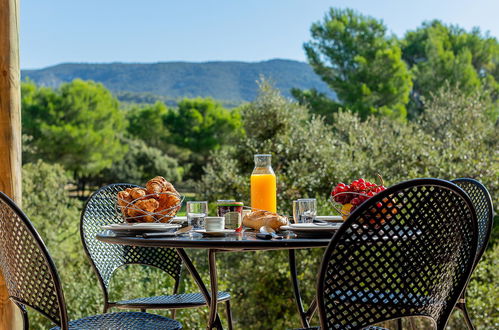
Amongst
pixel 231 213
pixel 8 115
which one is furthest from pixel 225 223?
pixel 8 115

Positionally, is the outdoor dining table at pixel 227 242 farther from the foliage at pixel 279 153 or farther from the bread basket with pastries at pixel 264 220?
the foliage at pixel 279 153

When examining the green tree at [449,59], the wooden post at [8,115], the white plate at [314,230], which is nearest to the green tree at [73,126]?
the green tree at [449,59]

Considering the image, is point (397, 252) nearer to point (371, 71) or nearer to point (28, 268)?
point (28, 268)

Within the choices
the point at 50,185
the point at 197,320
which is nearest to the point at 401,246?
the point at 197,320

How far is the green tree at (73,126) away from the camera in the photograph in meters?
25.5

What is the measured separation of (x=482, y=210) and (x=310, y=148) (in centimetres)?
526

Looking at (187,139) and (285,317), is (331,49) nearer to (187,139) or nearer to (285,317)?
(187,139)

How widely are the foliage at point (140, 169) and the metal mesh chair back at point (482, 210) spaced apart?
24335 mm

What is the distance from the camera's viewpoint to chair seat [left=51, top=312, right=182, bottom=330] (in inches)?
75.8

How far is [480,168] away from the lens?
6082mm

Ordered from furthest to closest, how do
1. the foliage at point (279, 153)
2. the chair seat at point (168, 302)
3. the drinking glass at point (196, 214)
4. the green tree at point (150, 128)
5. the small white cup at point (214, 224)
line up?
the green tree at point (150, 128) < the foliage at point (279, 153) < the chair seat at point (168, 302) < the drinking glass at point (196, 214) < the small white cup at point (214, 224)

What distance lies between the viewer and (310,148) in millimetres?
7371

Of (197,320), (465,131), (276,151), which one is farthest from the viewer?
(465,131)

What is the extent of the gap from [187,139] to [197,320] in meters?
26.5
